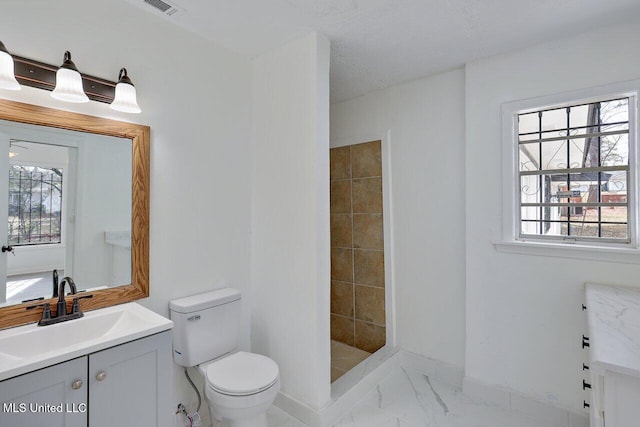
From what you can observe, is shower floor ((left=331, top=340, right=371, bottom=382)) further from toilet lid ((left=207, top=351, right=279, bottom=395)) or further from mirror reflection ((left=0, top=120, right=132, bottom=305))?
mirror reflection ((left=0, top=120, right=132, bottom=305))

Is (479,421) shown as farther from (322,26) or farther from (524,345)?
(322,26)

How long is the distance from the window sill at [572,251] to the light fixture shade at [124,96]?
92.7 inches

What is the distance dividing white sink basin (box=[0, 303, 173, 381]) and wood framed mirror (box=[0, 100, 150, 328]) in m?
0.06

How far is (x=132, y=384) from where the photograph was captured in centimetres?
134

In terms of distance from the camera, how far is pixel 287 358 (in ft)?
6.97

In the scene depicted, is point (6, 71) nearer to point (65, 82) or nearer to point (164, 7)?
point (65, 82)

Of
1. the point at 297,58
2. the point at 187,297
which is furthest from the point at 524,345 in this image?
the point at 297,58

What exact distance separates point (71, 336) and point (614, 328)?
7.27 ft

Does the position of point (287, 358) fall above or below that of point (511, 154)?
below

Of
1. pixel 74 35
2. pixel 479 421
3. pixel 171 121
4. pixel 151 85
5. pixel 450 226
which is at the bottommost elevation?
pixel 479 421

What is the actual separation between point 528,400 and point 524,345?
339 mm

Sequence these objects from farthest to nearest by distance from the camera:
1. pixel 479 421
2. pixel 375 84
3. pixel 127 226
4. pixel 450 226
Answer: pixel 375 84, pixel 450 226, pixel 479 421, pixel 127 226

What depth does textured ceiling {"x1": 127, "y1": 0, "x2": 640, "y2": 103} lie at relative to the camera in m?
1.69

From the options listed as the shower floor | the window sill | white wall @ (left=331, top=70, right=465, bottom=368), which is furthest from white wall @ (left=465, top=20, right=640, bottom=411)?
Result: the shower floor
